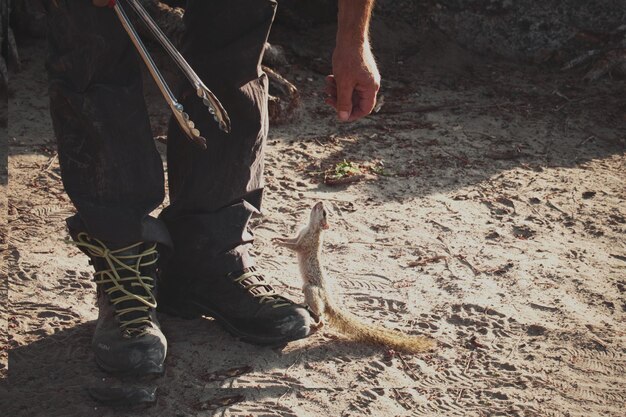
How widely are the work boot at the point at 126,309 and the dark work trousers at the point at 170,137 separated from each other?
0.25 ft

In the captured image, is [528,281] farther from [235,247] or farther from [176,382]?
[176,382]

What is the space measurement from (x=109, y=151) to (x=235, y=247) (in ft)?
2.43

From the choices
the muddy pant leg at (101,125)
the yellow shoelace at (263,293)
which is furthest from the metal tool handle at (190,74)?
the yellow shoelace at (263,293)

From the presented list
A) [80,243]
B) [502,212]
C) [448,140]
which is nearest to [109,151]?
[80,243]

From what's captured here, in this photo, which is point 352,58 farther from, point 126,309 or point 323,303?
point 126,309

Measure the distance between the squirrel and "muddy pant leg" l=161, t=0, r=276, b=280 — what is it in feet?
1.03

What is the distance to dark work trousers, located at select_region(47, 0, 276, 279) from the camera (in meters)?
3.16

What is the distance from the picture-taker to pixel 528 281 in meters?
4.34

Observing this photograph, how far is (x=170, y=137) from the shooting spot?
371cm

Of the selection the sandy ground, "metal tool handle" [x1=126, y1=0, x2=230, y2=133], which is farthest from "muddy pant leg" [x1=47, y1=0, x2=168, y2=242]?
the sandy ground

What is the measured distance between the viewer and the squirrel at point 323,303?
370cm

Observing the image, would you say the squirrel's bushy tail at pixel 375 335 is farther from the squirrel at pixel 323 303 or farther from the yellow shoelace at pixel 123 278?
the yellow shoelace at pixel 123 278

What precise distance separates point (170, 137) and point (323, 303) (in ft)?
3.22

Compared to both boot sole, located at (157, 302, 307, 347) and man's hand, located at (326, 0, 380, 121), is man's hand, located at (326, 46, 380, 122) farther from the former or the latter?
boot sole, located at (157, 302, 307, 347)
